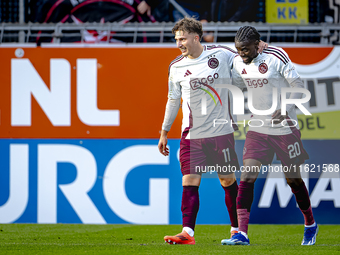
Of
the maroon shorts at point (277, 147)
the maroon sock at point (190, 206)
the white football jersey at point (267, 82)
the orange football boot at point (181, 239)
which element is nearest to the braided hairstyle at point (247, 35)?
the white football jersey at point (267, 82)

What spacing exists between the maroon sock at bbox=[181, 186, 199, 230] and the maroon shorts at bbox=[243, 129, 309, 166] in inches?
19.1

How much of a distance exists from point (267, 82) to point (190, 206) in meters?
1.12

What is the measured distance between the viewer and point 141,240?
15.2ft

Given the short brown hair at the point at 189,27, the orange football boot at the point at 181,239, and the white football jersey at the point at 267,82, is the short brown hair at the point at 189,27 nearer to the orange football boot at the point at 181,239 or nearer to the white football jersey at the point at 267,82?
the white football jersey at the point at 267,82

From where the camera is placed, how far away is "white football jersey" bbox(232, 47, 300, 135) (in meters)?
4.14

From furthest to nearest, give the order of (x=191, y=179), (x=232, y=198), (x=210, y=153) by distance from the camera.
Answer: (x=232, y=198), (x=210, y=153), (x=191, y=179)

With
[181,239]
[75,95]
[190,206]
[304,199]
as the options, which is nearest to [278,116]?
[304,199]

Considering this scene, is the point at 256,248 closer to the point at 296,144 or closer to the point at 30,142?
the point at 296,144

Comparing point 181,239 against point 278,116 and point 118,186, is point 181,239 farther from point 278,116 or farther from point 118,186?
point 118,186

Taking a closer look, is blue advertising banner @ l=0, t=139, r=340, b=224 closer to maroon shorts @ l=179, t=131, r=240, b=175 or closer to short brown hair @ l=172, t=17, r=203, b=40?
maroon shorts @ l=179, t=131, r=240, b=175

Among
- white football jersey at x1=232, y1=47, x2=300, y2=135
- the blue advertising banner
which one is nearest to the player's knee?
white football jersey at x1=232, y1=47, x2=300, y2=135

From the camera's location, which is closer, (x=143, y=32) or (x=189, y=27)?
(x=189, y=27)

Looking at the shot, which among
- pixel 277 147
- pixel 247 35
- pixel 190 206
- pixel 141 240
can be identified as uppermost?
pixel 247 35

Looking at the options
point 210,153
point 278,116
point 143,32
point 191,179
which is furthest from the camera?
point 143,32
